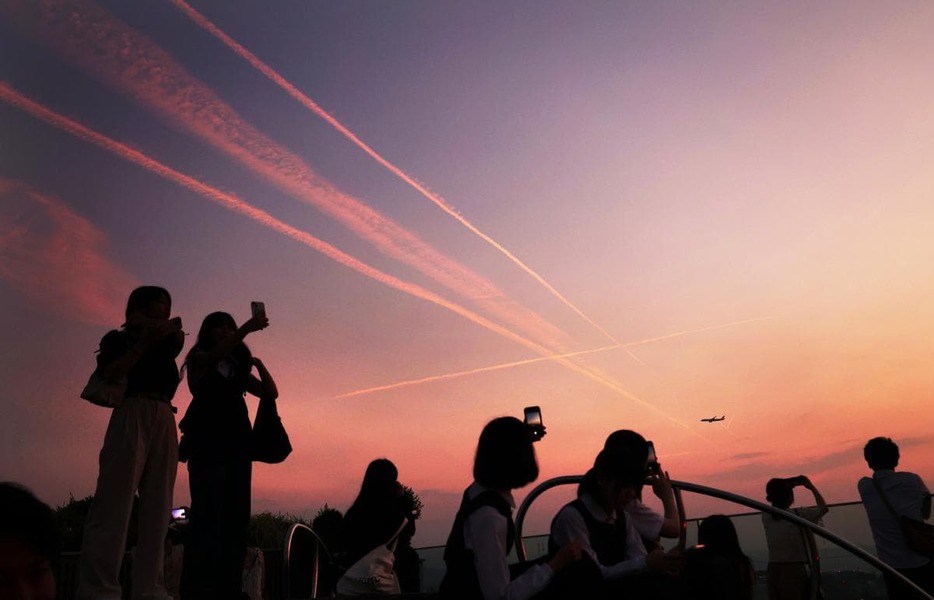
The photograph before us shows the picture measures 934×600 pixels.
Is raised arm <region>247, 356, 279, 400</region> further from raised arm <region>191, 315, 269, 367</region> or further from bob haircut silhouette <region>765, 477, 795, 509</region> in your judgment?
bob haircut silhouette <region>765, 477, 795, 509</region>

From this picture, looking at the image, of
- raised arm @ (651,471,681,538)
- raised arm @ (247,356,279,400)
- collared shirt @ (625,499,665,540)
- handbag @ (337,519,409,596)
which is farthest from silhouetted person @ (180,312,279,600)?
raised arm @ (651,471,681,538)

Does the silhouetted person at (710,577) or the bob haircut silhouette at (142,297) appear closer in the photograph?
the silhouetted person at (710,577)

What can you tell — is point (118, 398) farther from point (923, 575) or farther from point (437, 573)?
point (923, 575)

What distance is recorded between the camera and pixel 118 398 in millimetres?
4605

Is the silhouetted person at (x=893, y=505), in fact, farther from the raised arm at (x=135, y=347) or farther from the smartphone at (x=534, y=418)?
the raised arm at (x=135, y=347)

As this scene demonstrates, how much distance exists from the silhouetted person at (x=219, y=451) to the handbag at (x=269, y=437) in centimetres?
9

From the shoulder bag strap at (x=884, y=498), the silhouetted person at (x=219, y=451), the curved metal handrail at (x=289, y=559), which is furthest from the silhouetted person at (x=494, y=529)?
the shoulder bag strap at (x=884, y=498)

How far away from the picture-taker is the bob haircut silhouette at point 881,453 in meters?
7.24

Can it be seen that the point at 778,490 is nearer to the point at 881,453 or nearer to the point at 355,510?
the point at 881,453

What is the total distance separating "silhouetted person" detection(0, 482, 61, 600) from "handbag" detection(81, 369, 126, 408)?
3.45m

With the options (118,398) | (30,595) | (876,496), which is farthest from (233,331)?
(876,496)

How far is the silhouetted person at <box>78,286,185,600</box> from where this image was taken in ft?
14.3

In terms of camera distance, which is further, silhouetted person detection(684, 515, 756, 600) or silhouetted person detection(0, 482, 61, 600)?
silhouetted person detection(684, 515, 756, 600)

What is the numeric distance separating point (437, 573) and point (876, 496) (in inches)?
152
